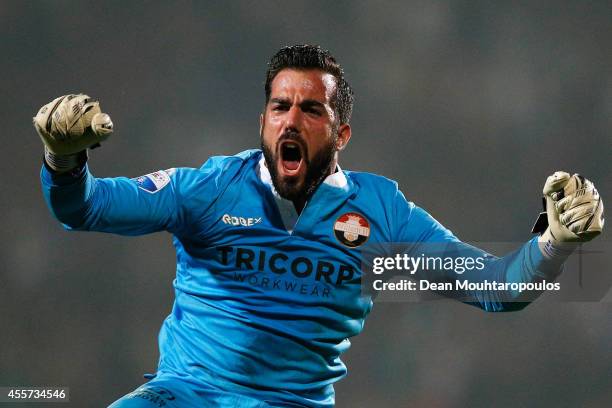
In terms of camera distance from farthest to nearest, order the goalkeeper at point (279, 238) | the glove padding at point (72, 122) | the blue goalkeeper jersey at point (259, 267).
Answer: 1. the blue goalkeeper jersey at point (259, 267)
2. the goalkeeper at point (279, 238)
3. the glove padding at point (72, 122)

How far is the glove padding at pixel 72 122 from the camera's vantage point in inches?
117

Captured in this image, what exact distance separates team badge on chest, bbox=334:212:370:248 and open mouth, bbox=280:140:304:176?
0.96 feet

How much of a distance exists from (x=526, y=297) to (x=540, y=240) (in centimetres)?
29

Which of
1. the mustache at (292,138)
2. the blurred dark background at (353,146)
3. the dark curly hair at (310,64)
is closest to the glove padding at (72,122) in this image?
the mustache at (292,138)

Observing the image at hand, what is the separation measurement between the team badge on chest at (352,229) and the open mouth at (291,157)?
29cm

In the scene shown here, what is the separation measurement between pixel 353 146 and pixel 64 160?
11.0 ft

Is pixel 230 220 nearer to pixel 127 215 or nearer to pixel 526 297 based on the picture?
pixel 127 215

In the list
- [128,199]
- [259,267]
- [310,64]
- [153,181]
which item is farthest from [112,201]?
[310,64]

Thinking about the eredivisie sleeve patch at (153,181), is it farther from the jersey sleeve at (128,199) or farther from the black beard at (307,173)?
the black beard at (307,173)

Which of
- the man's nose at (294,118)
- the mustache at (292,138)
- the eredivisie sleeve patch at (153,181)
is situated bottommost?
the eredivisie sleeve patch at (153,181)

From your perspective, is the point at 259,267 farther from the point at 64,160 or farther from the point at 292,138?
the point at 64,160

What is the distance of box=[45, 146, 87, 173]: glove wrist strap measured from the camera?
10.2 feet

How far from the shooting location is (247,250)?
12.0ft

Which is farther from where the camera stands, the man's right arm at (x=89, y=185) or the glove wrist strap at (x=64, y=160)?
the glove wrist strap at (x=64, y=160)
